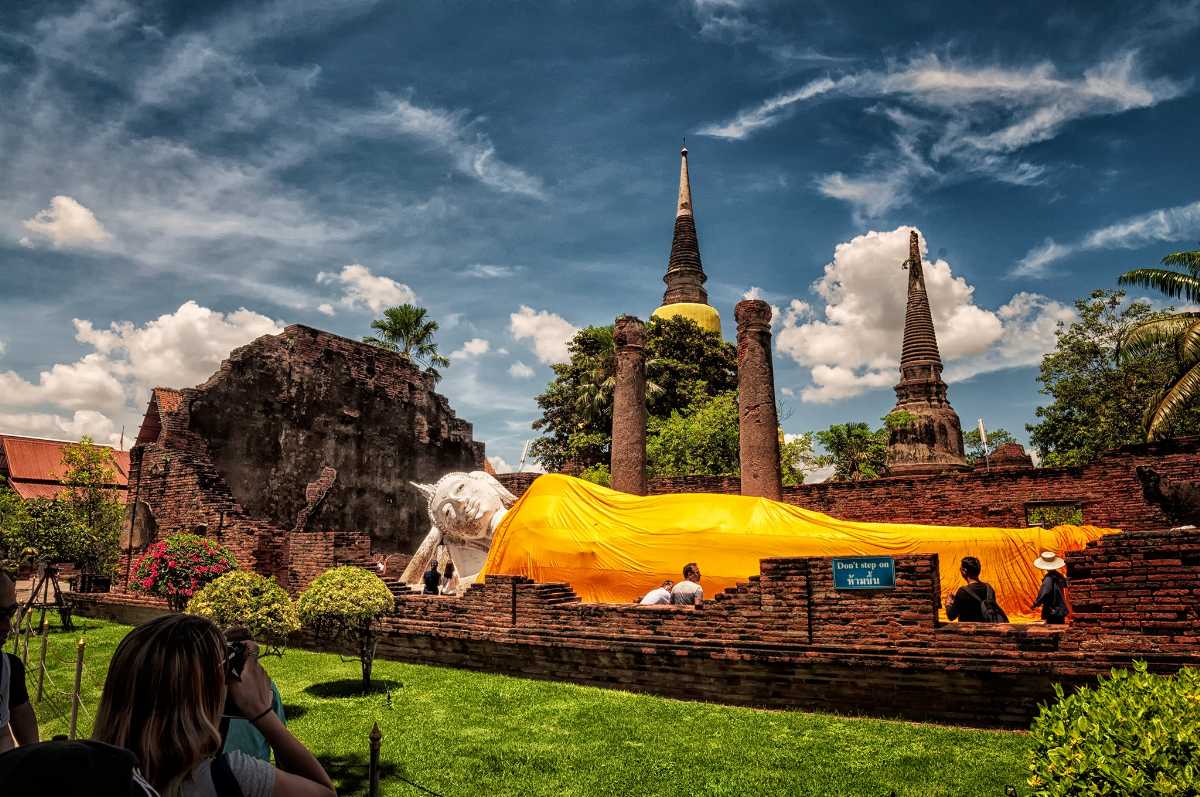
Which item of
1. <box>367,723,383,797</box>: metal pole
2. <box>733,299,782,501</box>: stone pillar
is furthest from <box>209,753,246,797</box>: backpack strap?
<box>733,299,782,501</box>: stone pillar

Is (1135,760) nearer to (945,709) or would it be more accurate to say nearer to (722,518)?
(945,709)

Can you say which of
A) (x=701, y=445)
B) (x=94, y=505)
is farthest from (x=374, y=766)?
(x=94, y=505)

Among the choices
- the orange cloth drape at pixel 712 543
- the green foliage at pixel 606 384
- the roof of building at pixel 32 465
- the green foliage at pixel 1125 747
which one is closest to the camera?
the green foliage at pixel 1125 747

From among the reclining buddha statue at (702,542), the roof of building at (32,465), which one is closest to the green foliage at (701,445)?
the reclining buddha statue at (702,542)

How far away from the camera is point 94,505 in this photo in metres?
23.6

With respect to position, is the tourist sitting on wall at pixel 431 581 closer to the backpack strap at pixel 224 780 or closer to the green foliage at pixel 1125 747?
the green foliage at pixel 1125 747

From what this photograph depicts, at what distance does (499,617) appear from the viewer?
9750 mm

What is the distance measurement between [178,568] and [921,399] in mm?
30422

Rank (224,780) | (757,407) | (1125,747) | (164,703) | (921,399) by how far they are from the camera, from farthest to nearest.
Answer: (921,399)
(757,407)
(1125,747)
(224,780)
(164,703)

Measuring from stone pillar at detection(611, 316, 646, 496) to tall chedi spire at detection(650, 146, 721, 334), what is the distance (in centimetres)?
2718

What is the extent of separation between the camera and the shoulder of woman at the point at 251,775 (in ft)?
6.59

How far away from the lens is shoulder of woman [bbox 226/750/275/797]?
2.01 m

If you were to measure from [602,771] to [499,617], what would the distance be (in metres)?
4.05

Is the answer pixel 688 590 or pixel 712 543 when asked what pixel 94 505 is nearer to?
pixel 712 543
